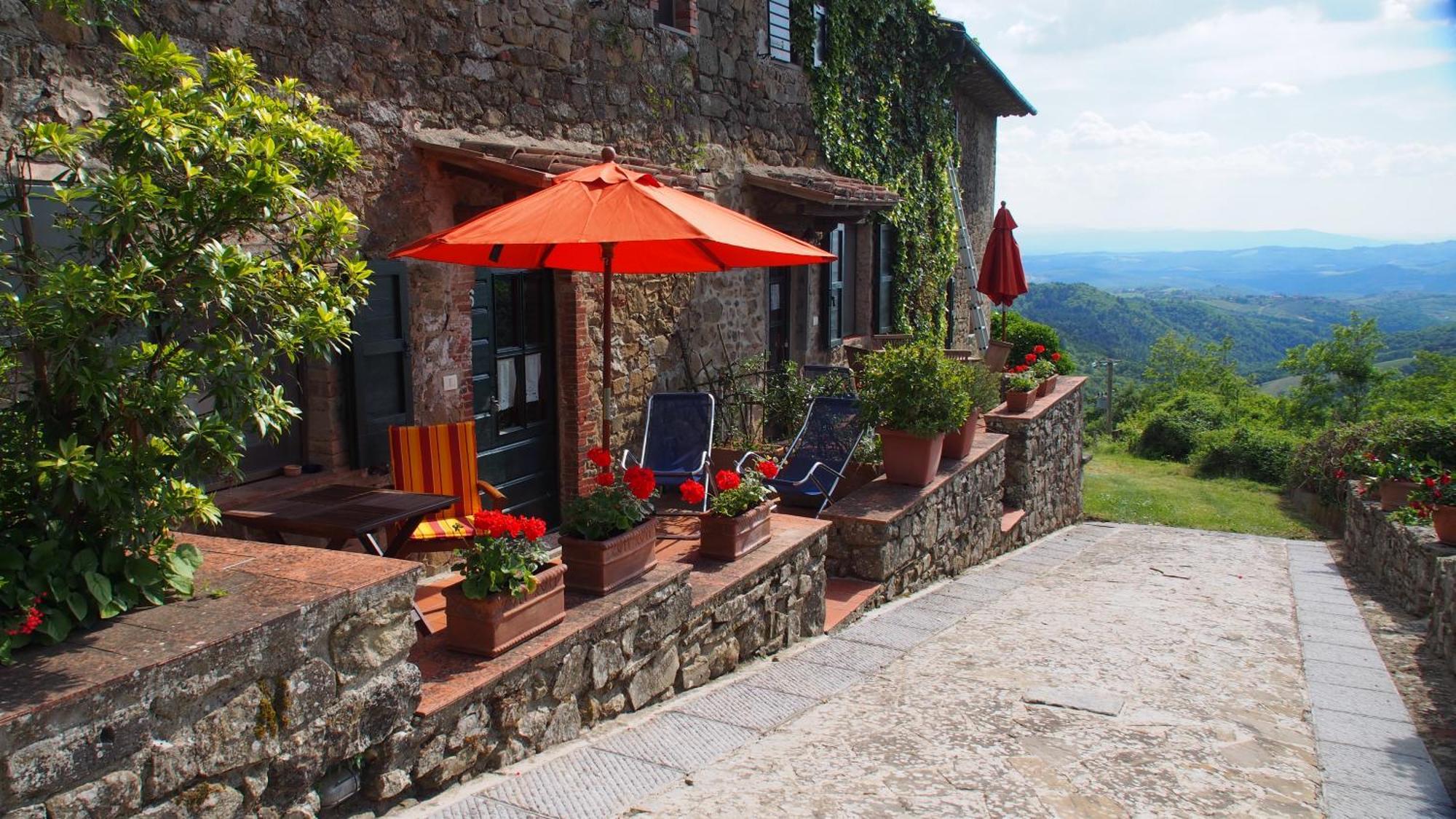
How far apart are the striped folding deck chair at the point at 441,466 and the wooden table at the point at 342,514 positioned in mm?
493

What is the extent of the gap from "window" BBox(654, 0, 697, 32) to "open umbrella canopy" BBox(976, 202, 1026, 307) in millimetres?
5665

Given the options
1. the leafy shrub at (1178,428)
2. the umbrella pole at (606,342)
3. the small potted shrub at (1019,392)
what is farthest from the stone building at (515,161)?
the leafy shrub at (1178,428)

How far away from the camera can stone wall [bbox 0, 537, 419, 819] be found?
224 centimetres

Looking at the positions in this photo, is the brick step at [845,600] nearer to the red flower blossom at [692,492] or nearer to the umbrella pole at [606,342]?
the red flower blossom at [692,492]

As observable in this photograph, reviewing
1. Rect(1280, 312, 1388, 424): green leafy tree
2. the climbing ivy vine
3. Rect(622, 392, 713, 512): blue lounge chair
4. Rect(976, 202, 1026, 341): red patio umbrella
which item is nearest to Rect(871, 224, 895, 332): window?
the climbing ivy vine

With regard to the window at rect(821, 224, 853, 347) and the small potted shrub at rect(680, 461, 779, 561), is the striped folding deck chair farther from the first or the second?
the window at rect(821, 224, 853, 347)

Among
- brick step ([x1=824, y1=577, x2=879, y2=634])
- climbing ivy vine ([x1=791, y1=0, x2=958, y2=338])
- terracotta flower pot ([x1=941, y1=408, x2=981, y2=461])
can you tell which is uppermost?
climbing ivy vine ([x1=791, y1=0, x2=958, y2=338])

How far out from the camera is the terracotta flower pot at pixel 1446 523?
800 centimetres

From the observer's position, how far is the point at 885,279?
42.7 feet

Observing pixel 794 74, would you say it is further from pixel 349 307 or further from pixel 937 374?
pixel 349 307

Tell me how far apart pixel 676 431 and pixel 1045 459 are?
552 centimetres

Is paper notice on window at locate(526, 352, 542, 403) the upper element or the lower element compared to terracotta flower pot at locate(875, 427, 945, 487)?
upper

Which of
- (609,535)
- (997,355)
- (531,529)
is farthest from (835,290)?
(531,529)

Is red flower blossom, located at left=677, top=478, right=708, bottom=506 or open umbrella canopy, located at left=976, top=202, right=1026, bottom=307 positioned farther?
open umbrella canopy, located at left=976, top=202, right=1026, bottom=307
